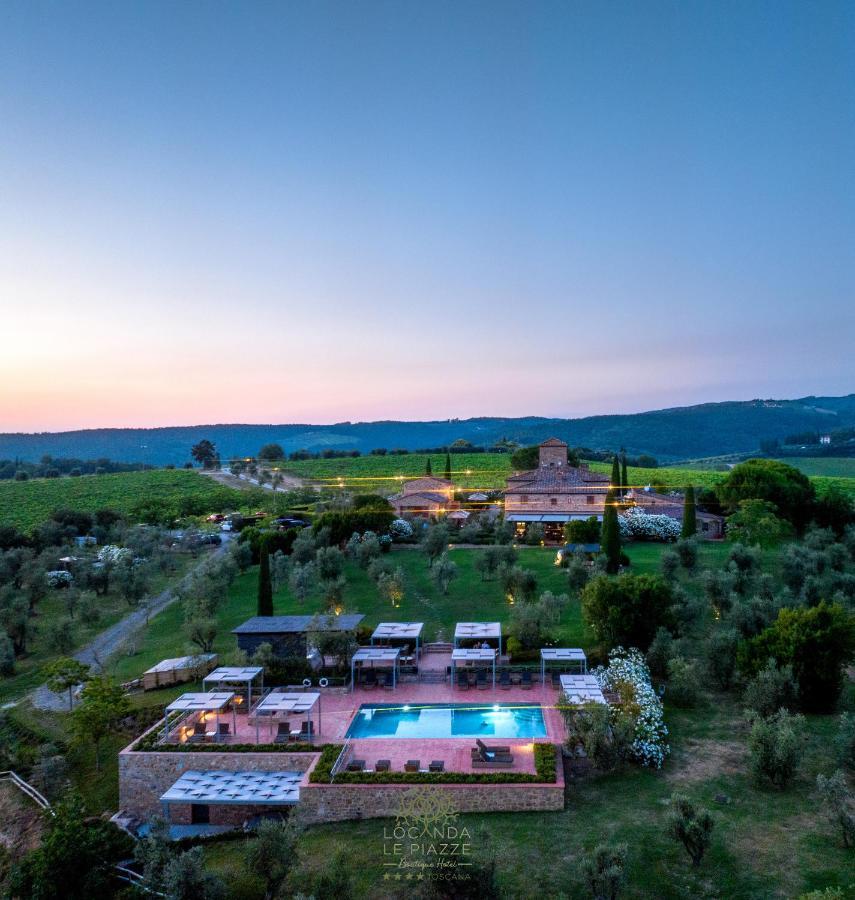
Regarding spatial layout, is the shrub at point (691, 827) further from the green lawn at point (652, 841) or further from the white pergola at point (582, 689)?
the white pergola at point (582, 689)

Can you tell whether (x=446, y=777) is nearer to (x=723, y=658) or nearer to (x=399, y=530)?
(x=723, y=658)

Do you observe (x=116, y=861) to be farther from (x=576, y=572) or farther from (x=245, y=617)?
(x=576, y=572)

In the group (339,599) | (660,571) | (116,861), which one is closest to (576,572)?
(660,571)

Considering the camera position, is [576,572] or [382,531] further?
[382,531]

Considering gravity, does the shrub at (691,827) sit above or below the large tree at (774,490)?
below

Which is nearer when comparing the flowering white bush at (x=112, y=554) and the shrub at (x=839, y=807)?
the shrub at (x=839, y=807)

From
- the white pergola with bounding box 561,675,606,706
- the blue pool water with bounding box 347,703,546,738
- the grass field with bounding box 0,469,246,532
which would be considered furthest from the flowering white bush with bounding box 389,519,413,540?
the white pergola with bounding box 561,675,606,706

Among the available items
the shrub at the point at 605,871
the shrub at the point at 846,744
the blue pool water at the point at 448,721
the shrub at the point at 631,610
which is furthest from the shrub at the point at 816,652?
the shrub at the point at 605,871
